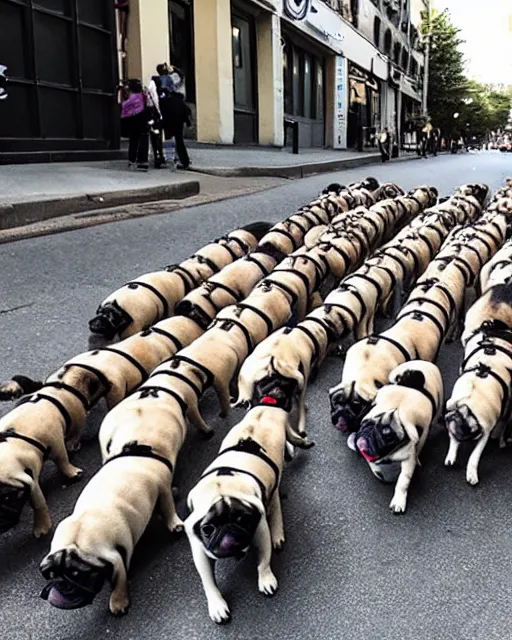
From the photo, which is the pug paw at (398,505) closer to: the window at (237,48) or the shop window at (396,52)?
the window at (237,48)

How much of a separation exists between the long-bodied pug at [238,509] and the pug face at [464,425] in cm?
62

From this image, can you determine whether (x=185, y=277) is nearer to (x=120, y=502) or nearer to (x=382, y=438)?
(x=382, y=438)

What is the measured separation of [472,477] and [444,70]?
56.8 meters

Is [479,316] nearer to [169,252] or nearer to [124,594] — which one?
[124,594]

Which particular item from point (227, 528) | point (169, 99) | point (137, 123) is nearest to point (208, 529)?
point (227, 528)

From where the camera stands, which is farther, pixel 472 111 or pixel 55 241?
pixel 472 111

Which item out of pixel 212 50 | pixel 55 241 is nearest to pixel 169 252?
pixel 55 241

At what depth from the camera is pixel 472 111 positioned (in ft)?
197

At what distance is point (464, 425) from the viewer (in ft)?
7.96

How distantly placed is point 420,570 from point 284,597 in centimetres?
43

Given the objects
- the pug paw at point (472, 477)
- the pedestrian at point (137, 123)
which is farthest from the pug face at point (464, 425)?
the pedestrian at point (137, 123)

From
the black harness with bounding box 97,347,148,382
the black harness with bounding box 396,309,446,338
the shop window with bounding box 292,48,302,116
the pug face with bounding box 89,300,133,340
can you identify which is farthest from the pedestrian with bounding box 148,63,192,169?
the shop window with bounding box 292,48,302,116

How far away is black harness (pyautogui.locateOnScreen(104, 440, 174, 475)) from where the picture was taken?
214 centimetres

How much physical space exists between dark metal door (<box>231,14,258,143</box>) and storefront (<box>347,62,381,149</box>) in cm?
680
